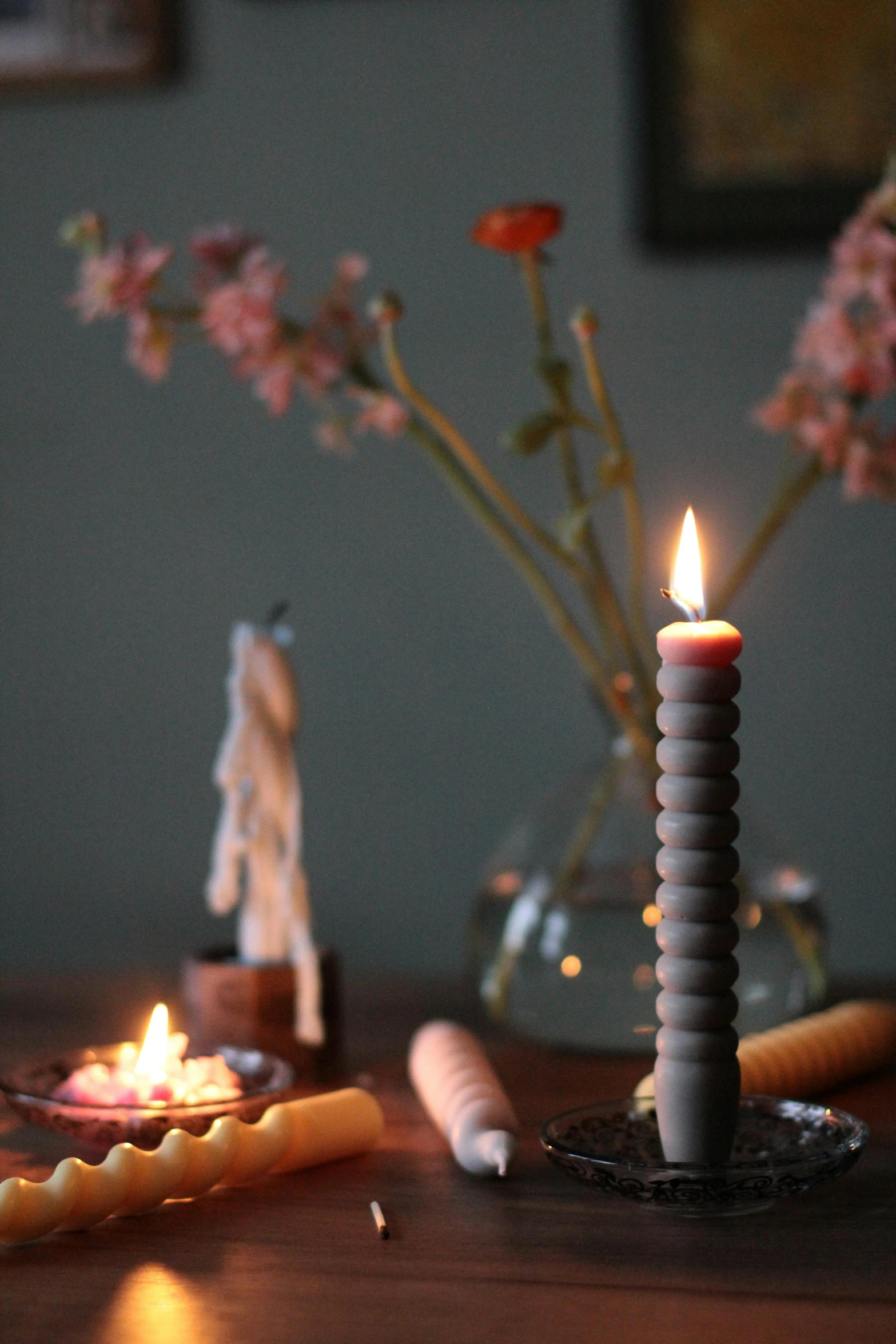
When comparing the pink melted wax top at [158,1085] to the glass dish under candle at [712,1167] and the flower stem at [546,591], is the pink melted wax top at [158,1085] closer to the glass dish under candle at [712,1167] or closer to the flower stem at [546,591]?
the glass dish under candle at [712,1167]

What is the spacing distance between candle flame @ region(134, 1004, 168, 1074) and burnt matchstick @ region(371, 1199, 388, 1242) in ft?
0.46

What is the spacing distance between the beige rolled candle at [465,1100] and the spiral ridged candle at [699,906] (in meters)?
0.09

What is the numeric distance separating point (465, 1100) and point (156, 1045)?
15cm

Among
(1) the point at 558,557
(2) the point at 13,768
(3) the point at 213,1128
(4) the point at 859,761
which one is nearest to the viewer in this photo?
(3) the point at 213,1128

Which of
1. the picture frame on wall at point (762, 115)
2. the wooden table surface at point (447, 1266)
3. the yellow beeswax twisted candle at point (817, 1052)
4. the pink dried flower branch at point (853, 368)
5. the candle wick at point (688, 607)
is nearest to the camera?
the wooden table surface at point (447, 1266)

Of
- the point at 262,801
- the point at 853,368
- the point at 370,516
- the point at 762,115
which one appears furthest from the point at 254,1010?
the point at 762,115

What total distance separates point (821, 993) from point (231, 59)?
1.14 meters

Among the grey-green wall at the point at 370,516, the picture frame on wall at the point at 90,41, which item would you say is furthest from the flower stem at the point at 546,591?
the picture frame on wall at the point at 90,41

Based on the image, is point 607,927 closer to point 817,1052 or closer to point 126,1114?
point 817,1052

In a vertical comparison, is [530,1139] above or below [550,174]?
below

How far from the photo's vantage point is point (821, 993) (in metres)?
0.94

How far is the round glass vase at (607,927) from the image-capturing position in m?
0.88

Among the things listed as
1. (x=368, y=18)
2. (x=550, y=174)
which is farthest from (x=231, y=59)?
(x=550, y=174)

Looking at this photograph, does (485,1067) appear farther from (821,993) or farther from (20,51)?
(20,51)
